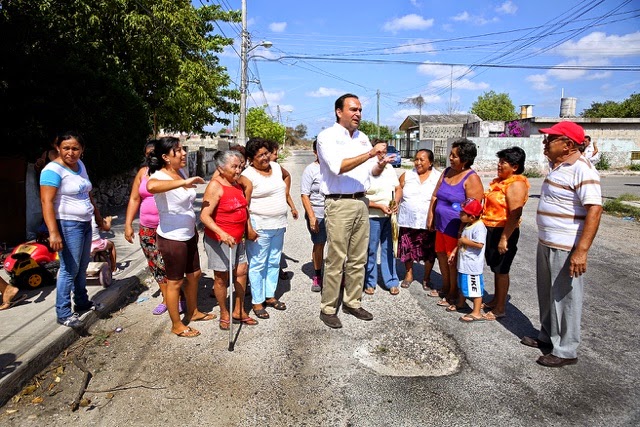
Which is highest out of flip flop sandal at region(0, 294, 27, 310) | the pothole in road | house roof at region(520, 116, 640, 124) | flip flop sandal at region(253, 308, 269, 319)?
house roof at region(520, 116, 640, 124)

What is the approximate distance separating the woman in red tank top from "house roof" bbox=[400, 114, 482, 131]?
122 ft

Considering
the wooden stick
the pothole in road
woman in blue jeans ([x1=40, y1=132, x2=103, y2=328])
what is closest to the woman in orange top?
the pothole in road

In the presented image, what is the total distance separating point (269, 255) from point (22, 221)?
5.09m

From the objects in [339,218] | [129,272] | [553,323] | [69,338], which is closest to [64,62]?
[129,272]

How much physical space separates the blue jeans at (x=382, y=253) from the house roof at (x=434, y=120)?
117 feet

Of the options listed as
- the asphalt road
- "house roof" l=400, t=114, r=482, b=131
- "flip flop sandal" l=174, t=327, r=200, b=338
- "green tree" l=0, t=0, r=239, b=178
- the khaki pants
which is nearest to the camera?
the asphalt road

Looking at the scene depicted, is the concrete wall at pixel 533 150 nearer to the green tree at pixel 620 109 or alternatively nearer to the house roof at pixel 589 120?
the house roof at pixel 589 120

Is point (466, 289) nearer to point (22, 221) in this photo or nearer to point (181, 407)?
point (181, 407)

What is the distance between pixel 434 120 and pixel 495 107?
114 ft

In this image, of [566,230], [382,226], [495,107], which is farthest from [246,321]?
[495,107]

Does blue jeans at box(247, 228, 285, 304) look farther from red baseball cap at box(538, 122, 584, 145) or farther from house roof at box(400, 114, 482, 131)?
house roof at box(400, 114, 482, 131)

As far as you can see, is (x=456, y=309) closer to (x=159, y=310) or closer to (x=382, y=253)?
(x=382, y=253)

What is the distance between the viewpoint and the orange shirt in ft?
14.4

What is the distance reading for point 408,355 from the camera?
379 cm
